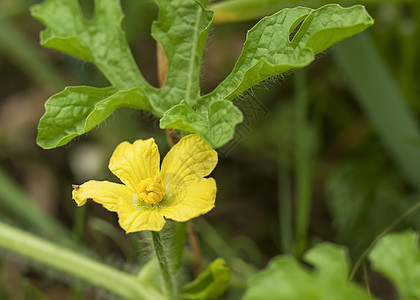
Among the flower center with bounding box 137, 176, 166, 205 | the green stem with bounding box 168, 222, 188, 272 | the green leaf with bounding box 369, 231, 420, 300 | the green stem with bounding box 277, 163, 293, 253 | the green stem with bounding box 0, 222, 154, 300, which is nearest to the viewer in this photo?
the green leaf with bounding box 369, 231, 420, 300

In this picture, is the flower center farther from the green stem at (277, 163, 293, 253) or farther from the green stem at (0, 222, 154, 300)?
the green stem at (277, 163, 293, 253)

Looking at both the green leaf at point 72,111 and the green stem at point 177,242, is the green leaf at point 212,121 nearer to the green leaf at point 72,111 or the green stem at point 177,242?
the green leaf at point 72,111

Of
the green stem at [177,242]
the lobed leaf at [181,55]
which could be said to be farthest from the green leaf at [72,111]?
the green stem at [177,242]

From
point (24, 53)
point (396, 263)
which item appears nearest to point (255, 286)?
point (396, 263)

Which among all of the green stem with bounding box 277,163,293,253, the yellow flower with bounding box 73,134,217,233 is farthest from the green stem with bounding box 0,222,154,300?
the green stem with bounding box 277,163,293,253

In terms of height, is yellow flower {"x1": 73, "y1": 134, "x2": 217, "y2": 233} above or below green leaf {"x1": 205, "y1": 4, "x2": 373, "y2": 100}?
below

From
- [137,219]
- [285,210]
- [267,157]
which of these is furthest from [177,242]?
[267,157]
